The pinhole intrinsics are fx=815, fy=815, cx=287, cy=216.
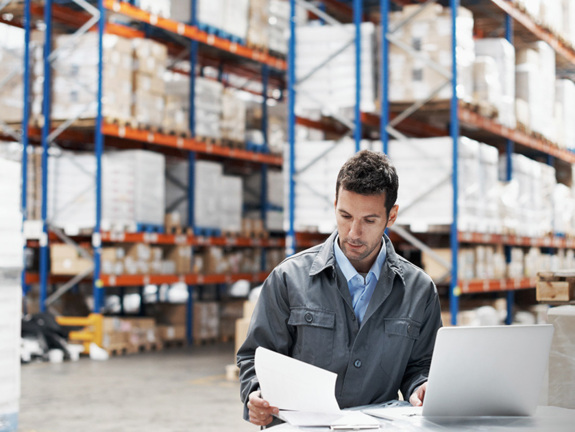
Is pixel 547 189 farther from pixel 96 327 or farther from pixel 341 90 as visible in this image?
pixel 96 327

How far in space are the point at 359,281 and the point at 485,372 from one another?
610mm

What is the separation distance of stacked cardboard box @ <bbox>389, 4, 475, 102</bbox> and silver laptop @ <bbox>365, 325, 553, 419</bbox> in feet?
20.6

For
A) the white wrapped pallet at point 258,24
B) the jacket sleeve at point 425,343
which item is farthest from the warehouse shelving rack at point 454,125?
the jacket sleeve at point 425,343

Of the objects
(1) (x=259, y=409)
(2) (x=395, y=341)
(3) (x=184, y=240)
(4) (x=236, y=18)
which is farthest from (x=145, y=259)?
(1) (x=259, y=409)

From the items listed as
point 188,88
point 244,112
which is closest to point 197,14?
point 188,88

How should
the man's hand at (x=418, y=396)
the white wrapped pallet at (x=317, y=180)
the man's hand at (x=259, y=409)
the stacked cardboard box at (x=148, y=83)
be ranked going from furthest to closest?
the stacked cardboard box at (x=148, y=83) → the white wrapped pallet at (x=317, y=180) → the man's hand at (x=418, y=396) → the man's hand at (x=259, y=409)

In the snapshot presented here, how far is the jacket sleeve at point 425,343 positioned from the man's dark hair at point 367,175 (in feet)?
1.36

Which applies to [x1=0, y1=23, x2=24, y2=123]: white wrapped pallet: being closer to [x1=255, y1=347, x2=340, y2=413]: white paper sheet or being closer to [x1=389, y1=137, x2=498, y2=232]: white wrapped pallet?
[x1=389, y1=137, x2=498, y2=232]: white wrapped pallet

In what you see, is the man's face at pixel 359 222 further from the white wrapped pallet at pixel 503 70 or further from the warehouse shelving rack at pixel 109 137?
the warehouse shelving rack at pixel 109 137

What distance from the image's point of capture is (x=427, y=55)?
8.44m

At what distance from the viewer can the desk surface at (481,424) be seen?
2105 mm

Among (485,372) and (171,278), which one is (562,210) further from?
(485,372)

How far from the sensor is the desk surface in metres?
2.11

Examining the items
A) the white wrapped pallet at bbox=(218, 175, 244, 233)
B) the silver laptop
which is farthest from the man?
the white wrapped pallet at bbox=(218, 175, 244, 233)
